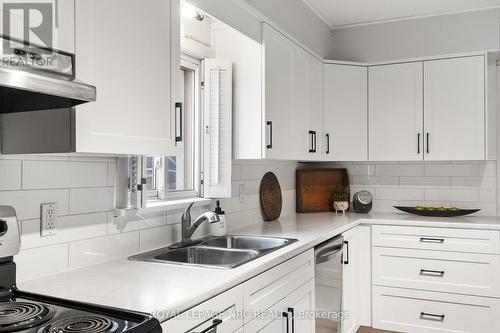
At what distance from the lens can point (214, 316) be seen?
1.60 m

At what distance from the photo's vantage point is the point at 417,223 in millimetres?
3422

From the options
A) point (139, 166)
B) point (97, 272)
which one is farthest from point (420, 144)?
point (97, 272)

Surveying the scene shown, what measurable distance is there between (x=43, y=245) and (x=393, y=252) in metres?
2.64

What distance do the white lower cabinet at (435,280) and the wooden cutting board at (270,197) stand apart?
779 millimetres

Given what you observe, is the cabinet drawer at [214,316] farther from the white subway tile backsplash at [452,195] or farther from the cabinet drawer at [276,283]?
the white subway tile backsplash at [452,195]

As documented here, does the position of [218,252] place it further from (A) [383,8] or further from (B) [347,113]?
(A) [383,8]

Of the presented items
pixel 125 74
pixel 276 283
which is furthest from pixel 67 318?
pixel 276 283

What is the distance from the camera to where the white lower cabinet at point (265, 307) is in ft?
5.03

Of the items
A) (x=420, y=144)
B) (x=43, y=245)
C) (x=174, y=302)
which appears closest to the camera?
(x=174, y=302)

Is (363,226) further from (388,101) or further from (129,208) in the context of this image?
(129,208)

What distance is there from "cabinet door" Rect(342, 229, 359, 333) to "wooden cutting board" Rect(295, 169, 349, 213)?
614 mm

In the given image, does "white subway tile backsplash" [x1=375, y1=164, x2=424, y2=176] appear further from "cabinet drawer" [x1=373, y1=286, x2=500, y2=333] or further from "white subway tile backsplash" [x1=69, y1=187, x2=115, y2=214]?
"white subway tile backsplash" [x1=69, y1=187, x2=115, y2=214]

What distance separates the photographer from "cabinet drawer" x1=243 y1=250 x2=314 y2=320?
187 centimetres

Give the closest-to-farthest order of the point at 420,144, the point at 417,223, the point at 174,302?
the point at 174,302, the point at 417,223, the point at 420,144
